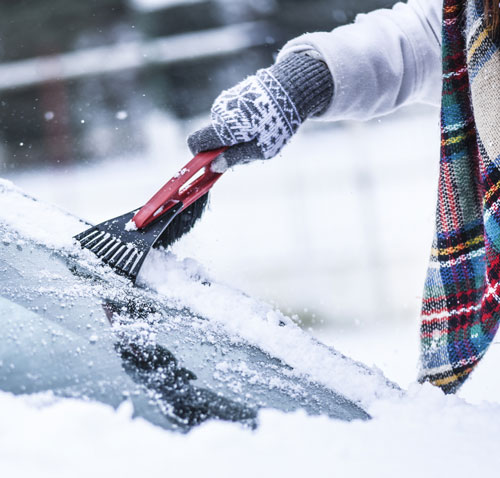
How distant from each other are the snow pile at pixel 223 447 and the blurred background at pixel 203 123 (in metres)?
5.13

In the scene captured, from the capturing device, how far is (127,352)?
1.98 feet

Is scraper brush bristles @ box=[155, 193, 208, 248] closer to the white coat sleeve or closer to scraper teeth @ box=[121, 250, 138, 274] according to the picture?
scraper teeth @ box=[121, 250, 138, 274]

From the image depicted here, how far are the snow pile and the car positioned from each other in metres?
0.02

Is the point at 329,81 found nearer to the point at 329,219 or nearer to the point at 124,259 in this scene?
the point at 124,259

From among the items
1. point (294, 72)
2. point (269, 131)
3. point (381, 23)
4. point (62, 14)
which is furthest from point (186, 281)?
point (62, 14)

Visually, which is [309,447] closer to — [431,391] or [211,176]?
[431,391]

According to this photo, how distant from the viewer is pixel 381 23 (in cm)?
127

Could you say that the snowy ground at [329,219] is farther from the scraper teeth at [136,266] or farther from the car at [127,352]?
the car at [127,352]

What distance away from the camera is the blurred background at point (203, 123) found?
20.2ft

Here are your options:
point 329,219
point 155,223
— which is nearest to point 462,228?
point 155,223

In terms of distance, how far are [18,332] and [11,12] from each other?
7.69 m

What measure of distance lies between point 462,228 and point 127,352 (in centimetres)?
61

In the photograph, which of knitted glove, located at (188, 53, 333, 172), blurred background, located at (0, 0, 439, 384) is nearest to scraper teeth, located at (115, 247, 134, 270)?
knitted glove, located at (188, 53, 333, 172)

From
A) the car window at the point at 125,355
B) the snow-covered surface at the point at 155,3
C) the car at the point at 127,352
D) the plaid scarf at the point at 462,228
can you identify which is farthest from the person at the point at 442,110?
the snow-covered surface at the point at 155,3
